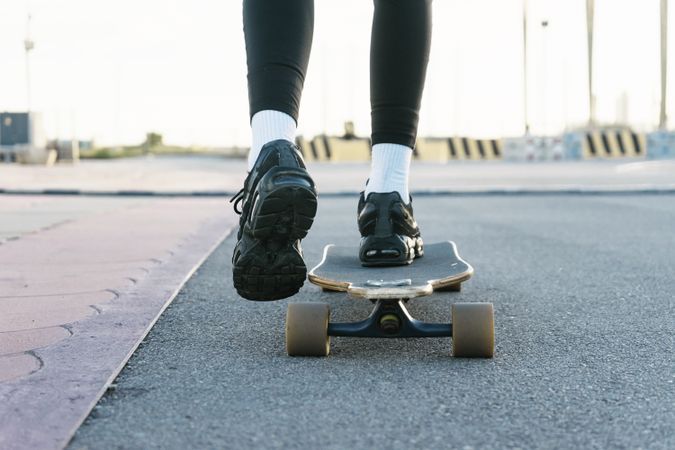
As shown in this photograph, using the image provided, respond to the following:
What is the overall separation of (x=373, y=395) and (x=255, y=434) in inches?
12.0

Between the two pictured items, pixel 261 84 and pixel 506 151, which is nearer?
pixel 261 84

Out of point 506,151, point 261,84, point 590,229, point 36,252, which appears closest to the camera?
point 261,84

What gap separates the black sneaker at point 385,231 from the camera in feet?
7.32

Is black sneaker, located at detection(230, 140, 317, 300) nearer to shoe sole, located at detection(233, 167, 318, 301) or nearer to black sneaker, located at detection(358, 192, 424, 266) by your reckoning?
shoe sole, located at detection(233, 167, 318, 301)

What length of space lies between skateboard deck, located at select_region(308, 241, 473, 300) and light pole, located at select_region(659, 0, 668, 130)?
Result: 30.2 meters

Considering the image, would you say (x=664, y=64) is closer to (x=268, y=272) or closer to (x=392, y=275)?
(x=392, y=275)

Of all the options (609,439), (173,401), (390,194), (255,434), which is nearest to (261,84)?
(390,194)

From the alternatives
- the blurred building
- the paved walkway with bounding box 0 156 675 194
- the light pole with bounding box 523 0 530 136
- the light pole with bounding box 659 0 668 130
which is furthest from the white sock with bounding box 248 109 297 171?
the light pole with bounding box 659 0 668 130

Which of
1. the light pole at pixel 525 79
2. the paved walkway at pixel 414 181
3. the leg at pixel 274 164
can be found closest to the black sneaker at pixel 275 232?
the leg at pixel 274 164

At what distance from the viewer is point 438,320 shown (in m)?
2.31

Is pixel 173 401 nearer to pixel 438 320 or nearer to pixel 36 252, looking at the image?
pixel 438 320

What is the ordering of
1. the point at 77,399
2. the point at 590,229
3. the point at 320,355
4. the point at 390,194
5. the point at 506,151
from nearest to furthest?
the point at 77,399 → the point at 320,355 → the point at 390,194 → the point at 590,229 → the point at 506,151

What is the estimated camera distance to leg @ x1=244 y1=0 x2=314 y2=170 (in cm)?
212

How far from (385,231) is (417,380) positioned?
61 centimetres
